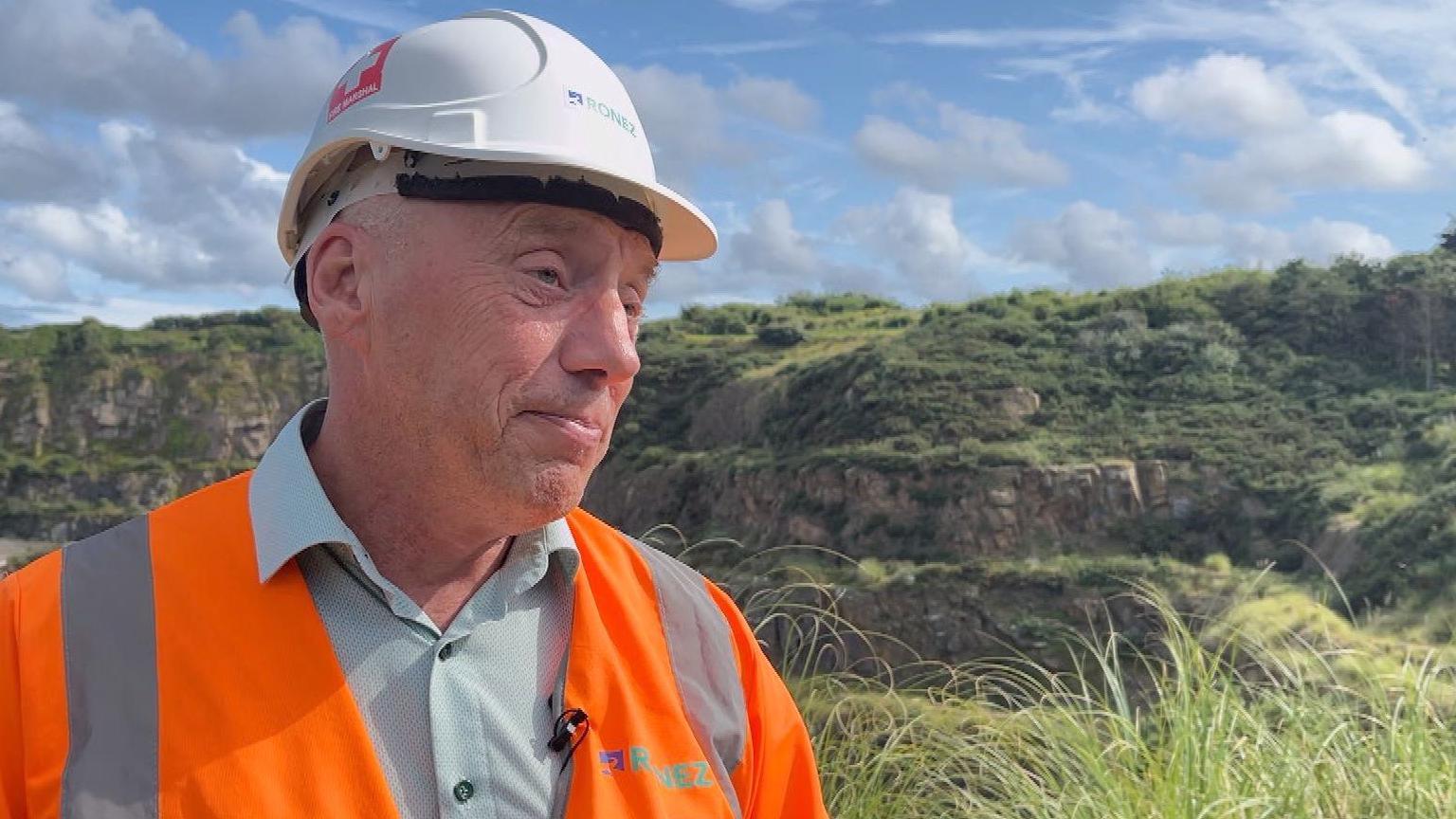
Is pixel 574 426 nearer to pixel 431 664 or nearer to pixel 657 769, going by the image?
pixel 431 664

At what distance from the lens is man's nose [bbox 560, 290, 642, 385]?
1497 millimetres

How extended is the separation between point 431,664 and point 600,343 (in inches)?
15.4

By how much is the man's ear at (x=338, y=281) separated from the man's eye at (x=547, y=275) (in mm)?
199

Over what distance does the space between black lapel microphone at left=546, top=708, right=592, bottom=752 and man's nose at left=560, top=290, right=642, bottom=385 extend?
1.23ft

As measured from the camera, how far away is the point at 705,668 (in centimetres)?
170

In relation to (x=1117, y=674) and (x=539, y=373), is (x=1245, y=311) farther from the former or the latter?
(x=539, y=373)

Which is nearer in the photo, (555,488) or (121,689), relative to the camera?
(121,689)

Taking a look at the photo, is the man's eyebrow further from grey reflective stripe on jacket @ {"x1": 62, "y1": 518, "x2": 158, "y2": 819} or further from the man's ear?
grey reflective stripe on jacket @ {"x1": 62, "y1": 518, "x2": 158, "y2": 819}

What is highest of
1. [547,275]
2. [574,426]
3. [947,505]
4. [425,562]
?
[547,275]

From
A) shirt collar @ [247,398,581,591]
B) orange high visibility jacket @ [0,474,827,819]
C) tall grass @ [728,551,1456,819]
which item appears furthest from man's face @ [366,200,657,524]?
tall grass @ [728,551,1456,819]

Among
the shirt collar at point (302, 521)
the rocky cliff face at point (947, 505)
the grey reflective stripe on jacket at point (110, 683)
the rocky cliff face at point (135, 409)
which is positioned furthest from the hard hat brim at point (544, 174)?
the rocky cliff face at point (135, 409)

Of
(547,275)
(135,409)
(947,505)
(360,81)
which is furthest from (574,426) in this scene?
(135,409)

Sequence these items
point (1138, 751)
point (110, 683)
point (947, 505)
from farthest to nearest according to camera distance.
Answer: point (947, 505) → point (1138, 751) → point (110, 683)

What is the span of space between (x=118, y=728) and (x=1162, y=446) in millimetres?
34912
